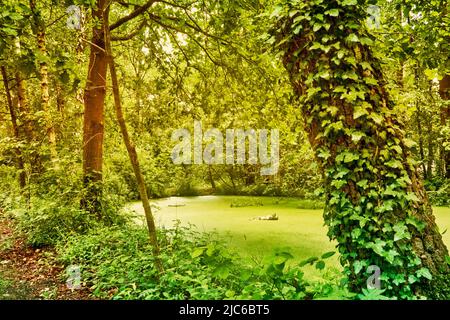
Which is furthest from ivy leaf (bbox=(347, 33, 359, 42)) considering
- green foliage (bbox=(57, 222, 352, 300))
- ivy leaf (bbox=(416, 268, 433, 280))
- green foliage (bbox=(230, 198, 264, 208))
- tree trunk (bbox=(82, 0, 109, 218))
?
green foliage (bbox=(230, 198, 264, 208))

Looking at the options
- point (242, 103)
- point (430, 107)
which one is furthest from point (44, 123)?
point (430, 107)

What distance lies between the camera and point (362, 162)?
229cm

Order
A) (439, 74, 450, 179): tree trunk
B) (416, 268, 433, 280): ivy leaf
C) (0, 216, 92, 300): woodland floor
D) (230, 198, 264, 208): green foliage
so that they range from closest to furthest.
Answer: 1. (416, 268, 433, 280): ivy leaf
2. (0, 216, 92, 300): woodland floor
3. (439, 74, 450, 179): tree trunk
4. (230, 198, 264, 208): green foliage

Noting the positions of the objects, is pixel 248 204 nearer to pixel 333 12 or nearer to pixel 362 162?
pixel 362 162

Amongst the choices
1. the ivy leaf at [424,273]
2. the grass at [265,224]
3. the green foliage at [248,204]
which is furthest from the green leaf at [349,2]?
the green foliage at [248,204]

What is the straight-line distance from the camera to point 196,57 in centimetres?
610

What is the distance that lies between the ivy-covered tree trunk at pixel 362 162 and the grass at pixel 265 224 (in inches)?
68.4

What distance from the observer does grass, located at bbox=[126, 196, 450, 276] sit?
5127 mm

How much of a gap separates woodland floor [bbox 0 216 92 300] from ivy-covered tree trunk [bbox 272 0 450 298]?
7.94 ft

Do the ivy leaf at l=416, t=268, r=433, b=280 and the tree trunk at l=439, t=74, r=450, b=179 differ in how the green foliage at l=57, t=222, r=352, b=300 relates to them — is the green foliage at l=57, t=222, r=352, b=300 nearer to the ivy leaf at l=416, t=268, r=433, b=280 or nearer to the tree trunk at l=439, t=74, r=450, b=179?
the ivy leaf at l=416, t=268, r=433, b=280

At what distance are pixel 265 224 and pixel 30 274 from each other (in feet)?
13.5

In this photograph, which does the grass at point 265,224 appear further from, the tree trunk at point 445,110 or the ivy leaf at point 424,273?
the tree trunk at point 445,110

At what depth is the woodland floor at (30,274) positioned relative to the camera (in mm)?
3332

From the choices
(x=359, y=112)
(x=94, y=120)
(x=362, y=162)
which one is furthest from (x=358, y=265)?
(x=94, y=120)
